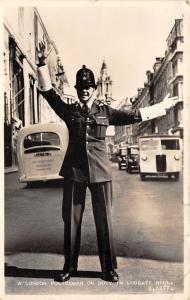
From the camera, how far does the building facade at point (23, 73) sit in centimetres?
266

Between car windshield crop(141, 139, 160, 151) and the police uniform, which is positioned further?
car windshield crop(141, 139, 160, 151)

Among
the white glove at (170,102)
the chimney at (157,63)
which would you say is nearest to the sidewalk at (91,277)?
the white glove at (170,102)

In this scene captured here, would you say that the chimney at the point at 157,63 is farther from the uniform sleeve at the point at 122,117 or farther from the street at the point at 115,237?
the street at the point at 115,237

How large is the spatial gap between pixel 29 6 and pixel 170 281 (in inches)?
74.5

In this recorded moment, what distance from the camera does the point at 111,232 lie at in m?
2.60

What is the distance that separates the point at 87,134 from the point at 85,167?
0.20 metres

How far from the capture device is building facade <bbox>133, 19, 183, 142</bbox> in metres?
2.61

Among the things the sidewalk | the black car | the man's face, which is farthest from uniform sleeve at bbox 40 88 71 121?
the sidewalk

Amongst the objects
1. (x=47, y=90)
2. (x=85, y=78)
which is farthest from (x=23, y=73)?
(x=85, y=78)

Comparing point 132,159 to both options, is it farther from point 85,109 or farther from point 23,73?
point 23,73

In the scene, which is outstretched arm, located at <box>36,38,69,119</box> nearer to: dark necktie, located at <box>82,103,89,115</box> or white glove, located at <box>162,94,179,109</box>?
dark necktie, located at <box>82,103,89,115</box>

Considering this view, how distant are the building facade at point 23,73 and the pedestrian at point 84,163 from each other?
0.06 meters

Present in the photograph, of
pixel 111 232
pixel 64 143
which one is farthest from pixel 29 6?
pixel 111 232

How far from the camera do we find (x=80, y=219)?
260 cm
